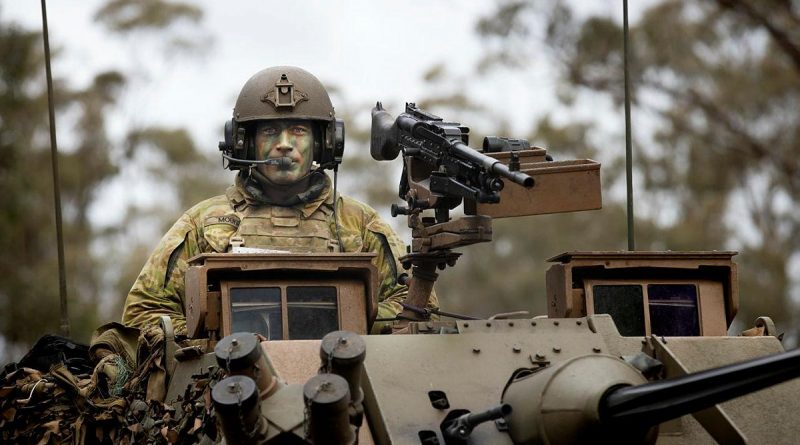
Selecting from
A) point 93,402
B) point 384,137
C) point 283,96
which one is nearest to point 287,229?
point 283,96

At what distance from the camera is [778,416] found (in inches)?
355

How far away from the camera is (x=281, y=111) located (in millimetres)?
12586

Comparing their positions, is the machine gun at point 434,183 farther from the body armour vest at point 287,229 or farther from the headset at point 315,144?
the headset at point 315,144

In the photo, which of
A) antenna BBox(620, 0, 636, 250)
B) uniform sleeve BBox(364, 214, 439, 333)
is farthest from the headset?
antenna BBox(620, 0, 636, 250)

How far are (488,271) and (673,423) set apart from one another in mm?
34653

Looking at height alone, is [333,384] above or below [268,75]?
below

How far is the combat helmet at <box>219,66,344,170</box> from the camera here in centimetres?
1257

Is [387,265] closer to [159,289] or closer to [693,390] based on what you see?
[159,289]

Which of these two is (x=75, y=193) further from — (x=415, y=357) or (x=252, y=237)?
(x=415, y=357)

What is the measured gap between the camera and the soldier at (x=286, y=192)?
1224cm

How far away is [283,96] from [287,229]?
106 centimetres

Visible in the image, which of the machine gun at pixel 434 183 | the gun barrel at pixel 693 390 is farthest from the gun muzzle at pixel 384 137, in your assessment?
the gun barrel at pixel 693 390

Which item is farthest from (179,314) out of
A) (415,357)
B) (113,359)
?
(415,357)

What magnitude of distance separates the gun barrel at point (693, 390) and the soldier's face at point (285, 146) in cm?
531
